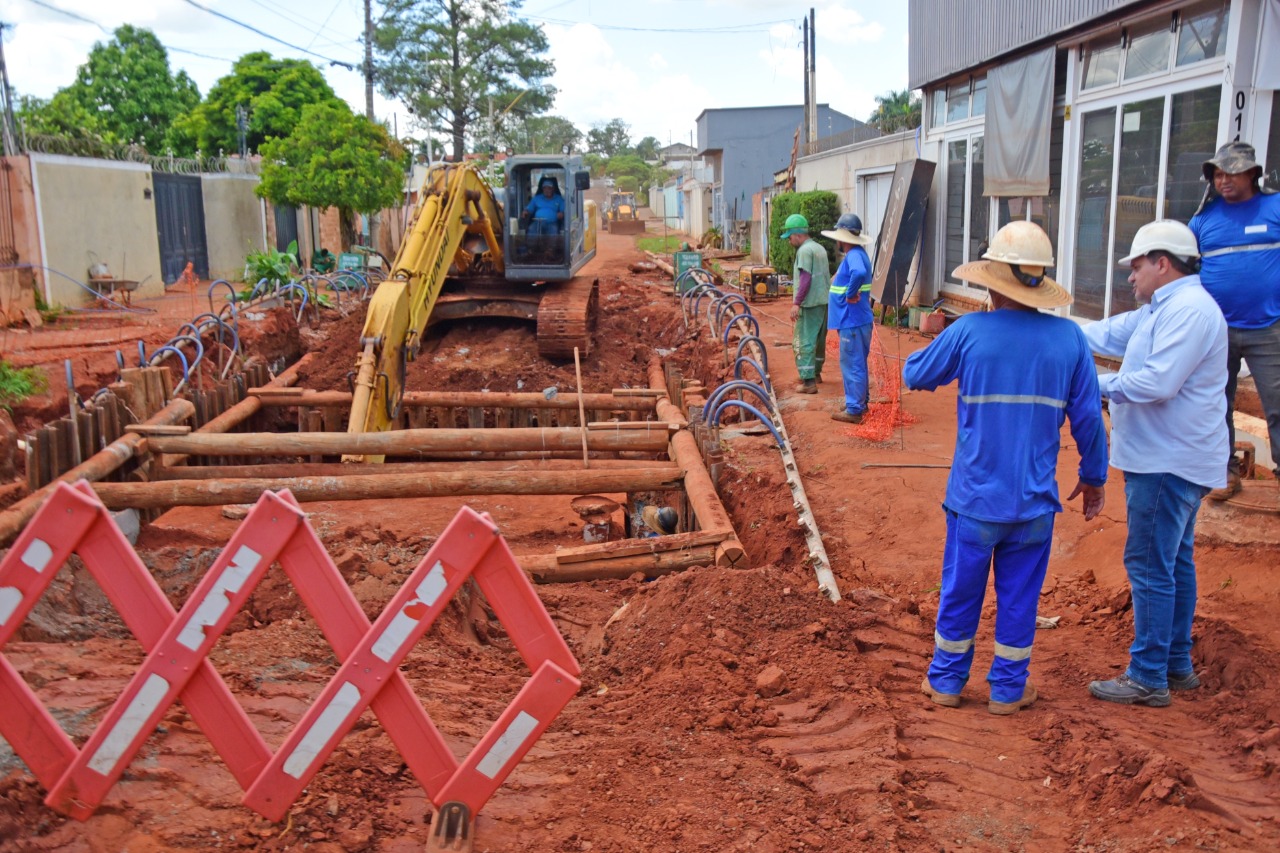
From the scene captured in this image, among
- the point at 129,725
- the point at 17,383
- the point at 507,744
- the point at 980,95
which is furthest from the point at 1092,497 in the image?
the point at 17,383

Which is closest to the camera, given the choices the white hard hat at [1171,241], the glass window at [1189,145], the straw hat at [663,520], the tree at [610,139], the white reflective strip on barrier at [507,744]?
the white reflective strip on barrier at [507,744]

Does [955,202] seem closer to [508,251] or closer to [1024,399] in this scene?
[508,251]

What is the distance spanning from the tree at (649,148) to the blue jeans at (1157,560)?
104 m

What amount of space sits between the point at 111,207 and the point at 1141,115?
18.8 m

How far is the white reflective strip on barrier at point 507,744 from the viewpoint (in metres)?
3.01

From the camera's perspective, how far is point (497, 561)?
3.00 m

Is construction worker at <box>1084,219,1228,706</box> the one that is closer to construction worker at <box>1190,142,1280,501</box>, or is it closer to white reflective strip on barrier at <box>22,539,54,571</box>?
construction worker at <box>1190,142,1280,501</box>

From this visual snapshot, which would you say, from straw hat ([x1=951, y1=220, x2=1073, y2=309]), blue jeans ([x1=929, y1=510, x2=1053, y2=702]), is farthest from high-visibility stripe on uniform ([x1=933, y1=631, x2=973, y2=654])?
straw hat ([x1=951, y1=220, x2=1073, y2=309])

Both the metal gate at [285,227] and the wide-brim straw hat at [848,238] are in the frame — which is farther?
the metal gate at [285,227]

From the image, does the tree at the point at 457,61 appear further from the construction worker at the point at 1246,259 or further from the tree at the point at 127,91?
the construction worker at the point at 1246,259

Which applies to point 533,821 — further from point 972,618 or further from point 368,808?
point 972,618

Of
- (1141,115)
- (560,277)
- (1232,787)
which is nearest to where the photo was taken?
(1232,787)

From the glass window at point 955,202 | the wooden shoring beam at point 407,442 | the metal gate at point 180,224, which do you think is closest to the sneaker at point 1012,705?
the wooden shoring beam at point 407,442

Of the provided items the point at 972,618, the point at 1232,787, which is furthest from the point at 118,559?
the point at 1232,787
